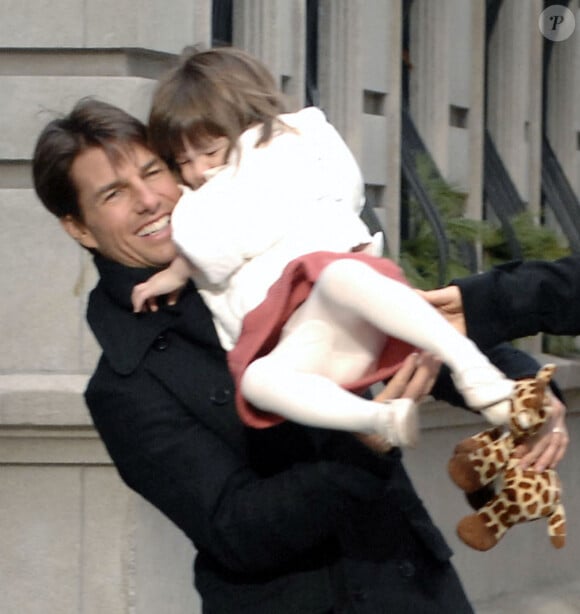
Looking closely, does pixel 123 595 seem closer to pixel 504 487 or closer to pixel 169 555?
pixel 169 555

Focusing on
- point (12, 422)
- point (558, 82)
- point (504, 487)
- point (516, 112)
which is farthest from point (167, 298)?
point (558, 82)

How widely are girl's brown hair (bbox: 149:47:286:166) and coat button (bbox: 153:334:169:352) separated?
37 centimetres

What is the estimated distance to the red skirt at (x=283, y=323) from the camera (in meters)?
3.21

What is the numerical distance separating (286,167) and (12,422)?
2775mm

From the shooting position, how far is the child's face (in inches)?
142

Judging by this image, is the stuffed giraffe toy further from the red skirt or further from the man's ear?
the man's ear

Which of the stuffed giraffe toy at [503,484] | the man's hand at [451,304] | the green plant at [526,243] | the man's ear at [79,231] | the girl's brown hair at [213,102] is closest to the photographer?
the stuffed giraffe toy at [503,484]

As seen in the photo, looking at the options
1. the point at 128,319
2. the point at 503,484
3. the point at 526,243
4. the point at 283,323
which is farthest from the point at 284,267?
the point at 526,243

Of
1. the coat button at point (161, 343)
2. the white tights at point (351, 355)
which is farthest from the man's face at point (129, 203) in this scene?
the white tights at point (351, 355)

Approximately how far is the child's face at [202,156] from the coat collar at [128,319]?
0.74 feet

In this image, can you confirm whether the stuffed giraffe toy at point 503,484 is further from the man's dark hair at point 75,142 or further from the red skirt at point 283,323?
the man's dark hair at point 75,142

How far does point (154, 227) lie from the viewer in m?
3.67

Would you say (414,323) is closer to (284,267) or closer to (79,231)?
(284,267)

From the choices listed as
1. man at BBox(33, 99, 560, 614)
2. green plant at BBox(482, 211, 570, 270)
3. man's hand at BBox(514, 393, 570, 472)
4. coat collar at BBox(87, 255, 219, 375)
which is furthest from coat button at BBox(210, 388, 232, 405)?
green plant at BBox(482, 211, 570, 270)
